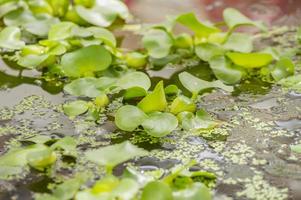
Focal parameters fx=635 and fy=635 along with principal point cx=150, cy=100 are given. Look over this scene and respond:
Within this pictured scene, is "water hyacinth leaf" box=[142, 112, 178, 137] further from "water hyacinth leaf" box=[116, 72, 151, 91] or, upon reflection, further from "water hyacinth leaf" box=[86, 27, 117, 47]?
"water hyacinth leaf" box=[86, 27, 117, 47]

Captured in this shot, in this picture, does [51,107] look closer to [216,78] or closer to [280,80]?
[216,78]

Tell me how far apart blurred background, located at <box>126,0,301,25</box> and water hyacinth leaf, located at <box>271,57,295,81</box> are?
0.37 metres

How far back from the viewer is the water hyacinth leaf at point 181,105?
1.17 metres

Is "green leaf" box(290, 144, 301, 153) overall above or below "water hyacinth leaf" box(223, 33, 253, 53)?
below

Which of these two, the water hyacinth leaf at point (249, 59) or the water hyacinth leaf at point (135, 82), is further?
the water hyacinth leaf at point (249, 59)

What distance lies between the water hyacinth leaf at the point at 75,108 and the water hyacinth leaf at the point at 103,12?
1.32 ft

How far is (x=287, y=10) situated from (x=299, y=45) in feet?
0.84

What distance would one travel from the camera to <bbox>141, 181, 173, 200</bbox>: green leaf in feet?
2.91

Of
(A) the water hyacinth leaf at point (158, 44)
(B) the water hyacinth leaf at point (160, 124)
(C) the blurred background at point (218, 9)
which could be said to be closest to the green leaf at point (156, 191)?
(B) the water hyacinth leaf at point (160, 124)

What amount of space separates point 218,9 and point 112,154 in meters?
0.99

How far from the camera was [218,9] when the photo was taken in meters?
1.83

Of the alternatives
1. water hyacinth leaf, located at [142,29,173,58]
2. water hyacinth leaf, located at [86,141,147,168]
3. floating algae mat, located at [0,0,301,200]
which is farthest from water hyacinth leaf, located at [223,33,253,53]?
water hyacinth leaf, located at [86,141,147,168]

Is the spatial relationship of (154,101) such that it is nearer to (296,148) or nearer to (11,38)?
(296,148)

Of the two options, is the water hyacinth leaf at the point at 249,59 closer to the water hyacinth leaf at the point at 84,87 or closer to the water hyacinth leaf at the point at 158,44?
the water hyacinth leaf at the point at 158,44
